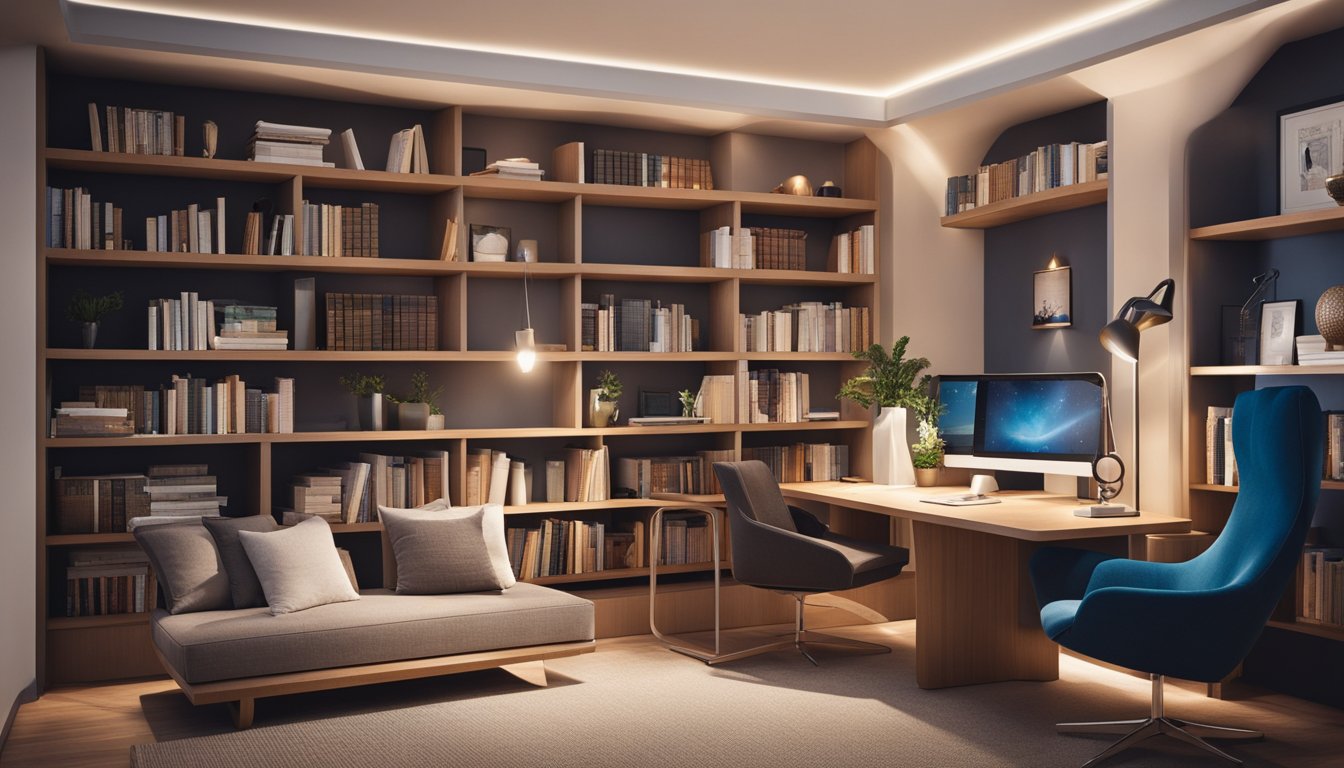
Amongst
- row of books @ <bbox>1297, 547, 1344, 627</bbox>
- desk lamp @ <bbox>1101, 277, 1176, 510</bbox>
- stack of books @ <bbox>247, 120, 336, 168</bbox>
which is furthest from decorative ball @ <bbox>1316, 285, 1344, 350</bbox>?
stack of books @ <bbox>247, 120, 336, 168</bbox>

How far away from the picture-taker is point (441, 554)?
16.0ft

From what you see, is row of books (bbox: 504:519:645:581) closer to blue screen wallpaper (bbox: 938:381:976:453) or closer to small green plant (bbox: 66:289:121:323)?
blue screen wallpaper (bbox: 938:381:976:453)

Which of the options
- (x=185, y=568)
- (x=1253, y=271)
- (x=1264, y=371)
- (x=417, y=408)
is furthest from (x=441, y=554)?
(x=1253, y=271)

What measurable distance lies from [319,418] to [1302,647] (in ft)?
14.7

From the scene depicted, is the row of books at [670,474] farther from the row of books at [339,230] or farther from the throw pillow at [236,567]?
the throw pillow at [236,567]

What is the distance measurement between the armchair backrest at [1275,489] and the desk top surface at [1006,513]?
52cm

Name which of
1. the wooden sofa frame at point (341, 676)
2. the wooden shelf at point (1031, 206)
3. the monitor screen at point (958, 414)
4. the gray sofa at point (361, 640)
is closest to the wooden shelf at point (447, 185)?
the wooden shelf at point (1031, 206)

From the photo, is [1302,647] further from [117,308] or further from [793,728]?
[117,308]

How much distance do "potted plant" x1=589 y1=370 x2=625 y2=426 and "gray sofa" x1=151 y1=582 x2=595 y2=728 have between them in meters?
1.19

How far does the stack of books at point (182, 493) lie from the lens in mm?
4980

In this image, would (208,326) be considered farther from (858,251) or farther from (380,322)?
(858,251)

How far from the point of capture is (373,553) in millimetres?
5656

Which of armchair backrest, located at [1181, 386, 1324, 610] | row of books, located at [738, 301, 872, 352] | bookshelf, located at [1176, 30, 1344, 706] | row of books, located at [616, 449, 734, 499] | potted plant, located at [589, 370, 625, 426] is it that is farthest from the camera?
row of books, located at [738, 301, 872, 352]

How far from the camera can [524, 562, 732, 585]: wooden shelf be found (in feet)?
18.7
